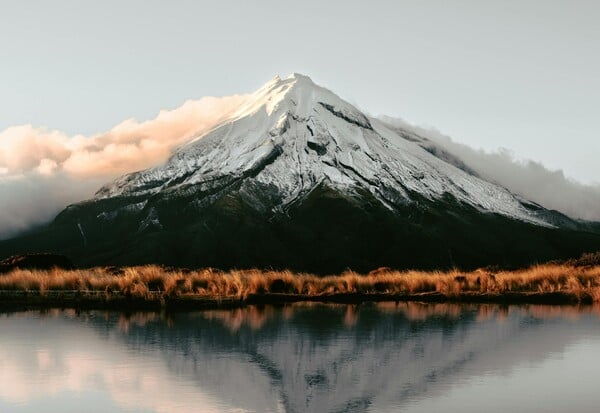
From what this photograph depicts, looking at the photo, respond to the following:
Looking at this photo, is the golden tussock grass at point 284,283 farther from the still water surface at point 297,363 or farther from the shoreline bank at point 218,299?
the still water surface at point 297,363

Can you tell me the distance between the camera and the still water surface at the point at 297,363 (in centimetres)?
1623

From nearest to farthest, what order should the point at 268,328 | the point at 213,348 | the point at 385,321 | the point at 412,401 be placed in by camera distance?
the point at 412,401, the point at 213,348, the point at 268,328, the point at 385,321

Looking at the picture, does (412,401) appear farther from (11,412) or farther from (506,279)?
(506,279)

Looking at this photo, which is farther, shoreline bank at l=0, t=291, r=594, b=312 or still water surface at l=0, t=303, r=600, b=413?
shoreline bank at l=0, t=291, r=594, b=312

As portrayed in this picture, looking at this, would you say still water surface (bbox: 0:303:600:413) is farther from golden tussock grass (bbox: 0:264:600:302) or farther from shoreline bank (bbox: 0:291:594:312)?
golden tussock grass (bbox: 0:264:600:302)

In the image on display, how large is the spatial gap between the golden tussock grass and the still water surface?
288 inches

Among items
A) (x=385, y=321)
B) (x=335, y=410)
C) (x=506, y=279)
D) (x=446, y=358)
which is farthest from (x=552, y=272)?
(x=335, y=410)

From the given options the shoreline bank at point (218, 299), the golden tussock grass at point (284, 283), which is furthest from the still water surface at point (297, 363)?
the golden tussock grass at point (284, 283)

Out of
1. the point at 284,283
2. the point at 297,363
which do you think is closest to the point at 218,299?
the point at 284,283

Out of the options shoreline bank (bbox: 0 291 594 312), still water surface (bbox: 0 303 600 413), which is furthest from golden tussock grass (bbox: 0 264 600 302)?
still water surface (bbox: 0 303 600 413)

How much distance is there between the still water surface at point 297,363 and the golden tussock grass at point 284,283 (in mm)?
7323

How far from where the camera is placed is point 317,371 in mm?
19297

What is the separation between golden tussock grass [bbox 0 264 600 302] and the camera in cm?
3834

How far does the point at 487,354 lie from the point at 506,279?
76.1ft
